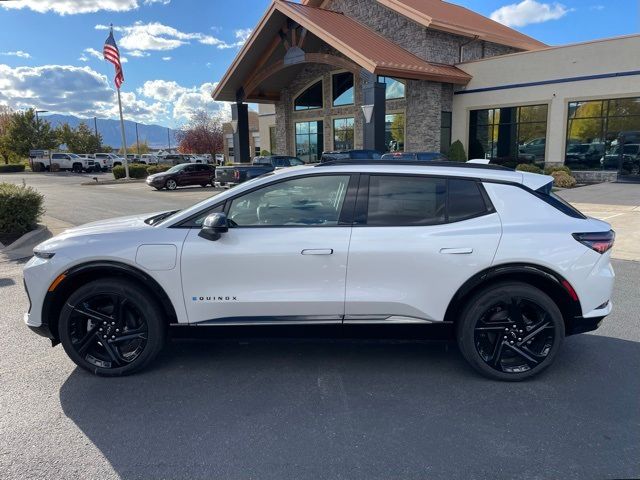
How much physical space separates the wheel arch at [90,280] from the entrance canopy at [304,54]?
18.0 m

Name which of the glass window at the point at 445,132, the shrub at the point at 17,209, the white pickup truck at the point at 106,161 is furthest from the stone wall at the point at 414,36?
the white pickup truck at the point at 106,161

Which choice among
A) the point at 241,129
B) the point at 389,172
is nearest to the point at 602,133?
the point at 241,129

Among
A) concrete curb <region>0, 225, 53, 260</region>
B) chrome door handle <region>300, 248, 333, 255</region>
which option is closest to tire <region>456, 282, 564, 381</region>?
chrome door handle <region>300, 248, 333, 255</region>

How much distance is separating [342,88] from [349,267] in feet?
87.2

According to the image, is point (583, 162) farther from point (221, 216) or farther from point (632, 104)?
point (221, 216)

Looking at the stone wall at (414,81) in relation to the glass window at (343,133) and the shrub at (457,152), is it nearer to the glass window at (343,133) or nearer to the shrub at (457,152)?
the glass window at (343,133)

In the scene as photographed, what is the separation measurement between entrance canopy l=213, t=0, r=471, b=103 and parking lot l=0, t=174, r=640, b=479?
699 inches

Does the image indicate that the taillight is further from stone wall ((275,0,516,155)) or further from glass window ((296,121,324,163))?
glass window ((296,121,324,163))

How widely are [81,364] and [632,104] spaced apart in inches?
898

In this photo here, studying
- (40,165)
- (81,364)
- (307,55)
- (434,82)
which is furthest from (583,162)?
(40,165)

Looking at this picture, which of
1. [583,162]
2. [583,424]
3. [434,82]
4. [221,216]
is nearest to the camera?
[583,424]

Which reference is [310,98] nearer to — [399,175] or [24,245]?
[24,245]

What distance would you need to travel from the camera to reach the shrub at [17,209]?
9055 millimetres

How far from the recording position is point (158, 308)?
143 inches
